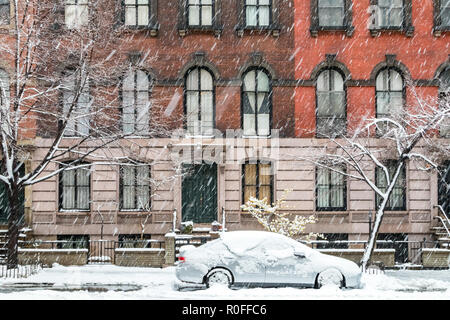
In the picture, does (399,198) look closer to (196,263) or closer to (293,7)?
(293,7)

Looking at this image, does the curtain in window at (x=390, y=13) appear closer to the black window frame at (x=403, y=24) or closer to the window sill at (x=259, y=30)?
the black window frame at (x=403, y=24)

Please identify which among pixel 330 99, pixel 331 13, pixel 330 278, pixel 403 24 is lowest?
pixel 330 278

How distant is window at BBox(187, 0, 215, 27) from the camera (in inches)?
1064

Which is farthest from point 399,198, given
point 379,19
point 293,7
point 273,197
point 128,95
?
point 128,95

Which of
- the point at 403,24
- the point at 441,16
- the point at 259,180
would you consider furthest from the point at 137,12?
the point at 441,16

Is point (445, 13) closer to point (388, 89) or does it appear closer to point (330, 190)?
point (388, 89)

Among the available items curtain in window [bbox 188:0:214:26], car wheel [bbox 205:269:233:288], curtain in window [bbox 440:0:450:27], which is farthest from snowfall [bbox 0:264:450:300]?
curtain in window [bbox 440:0:450:27]

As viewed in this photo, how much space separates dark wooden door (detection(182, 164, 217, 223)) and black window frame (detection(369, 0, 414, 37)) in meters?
9.17

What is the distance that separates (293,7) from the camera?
88.8 feet

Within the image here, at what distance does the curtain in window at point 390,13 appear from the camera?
2728 cm

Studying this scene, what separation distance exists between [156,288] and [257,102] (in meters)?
12.9

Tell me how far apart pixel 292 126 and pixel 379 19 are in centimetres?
612

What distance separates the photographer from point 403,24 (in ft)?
89.2

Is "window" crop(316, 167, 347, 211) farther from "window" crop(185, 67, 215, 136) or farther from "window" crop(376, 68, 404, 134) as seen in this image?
"window" crop(185, 67, 215, 136)
